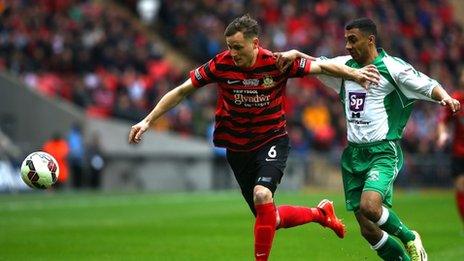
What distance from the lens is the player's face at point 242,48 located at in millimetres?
10469

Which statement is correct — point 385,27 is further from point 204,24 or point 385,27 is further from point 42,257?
point 42,257

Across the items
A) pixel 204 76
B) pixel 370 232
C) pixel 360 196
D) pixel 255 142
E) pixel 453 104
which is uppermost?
pixel 204 76

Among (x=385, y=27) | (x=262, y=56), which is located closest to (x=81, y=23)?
(x=385, y=27)

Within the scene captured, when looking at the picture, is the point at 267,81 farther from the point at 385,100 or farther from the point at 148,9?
the point at 148,9

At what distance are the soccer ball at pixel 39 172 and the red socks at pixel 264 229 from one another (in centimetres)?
258

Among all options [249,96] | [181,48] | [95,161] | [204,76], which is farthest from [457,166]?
[181,48]

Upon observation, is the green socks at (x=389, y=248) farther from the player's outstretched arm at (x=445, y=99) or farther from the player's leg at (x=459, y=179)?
the player's leg at (x=459, y=179)

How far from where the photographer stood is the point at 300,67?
10758mm

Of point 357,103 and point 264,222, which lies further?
point 357,103

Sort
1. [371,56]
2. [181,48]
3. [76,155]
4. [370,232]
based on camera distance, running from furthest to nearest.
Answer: [181,48] → [76,155] → [371,56] → [370,232]

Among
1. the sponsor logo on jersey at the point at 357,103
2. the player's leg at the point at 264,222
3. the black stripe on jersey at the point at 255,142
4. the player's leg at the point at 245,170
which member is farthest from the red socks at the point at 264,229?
the sponsor logo on jersey at the point at 357,103

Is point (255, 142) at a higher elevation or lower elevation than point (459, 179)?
higher

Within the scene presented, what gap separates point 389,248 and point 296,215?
3.29 feet

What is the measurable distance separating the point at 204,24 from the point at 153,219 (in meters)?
15.9
